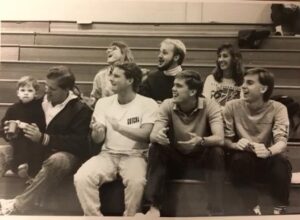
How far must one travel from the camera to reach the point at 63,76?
0.58 metres

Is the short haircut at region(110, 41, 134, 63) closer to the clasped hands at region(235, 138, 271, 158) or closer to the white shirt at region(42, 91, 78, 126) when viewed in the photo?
the white shirt at region(42, 91, 78, 126)

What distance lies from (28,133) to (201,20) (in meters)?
0.31

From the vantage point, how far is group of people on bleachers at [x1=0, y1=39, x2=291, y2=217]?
1.85 feet

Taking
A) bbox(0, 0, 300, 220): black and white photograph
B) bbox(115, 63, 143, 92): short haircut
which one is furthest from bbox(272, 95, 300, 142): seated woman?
bbox(115, 63, 143, 92): short haircut

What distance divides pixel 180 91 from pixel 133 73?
2.9 inches

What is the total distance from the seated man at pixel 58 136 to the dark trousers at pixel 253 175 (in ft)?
0.72

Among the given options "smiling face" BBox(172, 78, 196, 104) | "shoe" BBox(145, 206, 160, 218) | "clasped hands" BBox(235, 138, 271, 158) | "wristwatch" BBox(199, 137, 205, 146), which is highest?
"smiling face" BBox(172, 78, 196, 104)

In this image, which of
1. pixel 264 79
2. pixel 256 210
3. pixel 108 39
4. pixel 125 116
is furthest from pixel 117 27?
pixel 256 210

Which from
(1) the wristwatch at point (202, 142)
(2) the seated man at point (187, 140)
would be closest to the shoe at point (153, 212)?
(2) the seated man at point (187, 140)

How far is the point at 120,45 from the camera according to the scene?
0.58 metres

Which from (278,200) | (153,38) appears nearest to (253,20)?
(153,38)

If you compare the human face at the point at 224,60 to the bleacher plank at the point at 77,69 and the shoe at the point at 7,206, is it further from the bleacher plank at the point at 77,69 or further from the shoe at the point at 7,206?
the shoe at the point at 7,206

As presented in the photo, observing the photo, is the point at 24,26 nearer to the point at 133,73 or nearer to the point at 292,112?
the point at 133,73

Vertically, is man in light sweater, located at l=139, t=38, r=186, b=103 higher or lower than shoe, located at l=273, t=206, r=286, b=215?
higher
